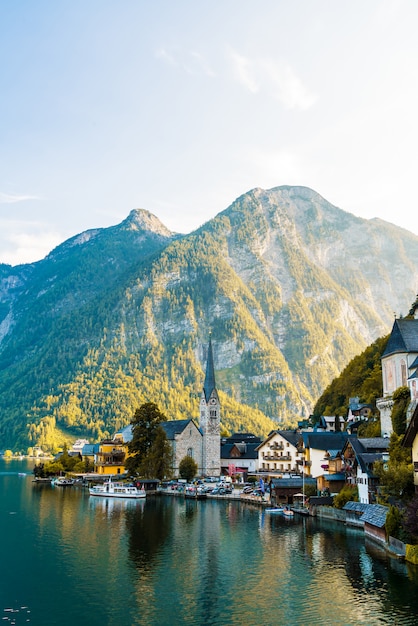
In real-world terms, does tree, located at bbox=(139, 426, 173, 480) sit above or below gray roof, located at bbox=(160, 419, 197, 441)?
below

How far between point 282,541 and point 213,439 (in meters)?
75.2

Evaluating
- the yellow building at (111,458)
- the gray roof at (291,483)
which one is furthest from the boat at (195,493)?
the yellow building at (111,458)

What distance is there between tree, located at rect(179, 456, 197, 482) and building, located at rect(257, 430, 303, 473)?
14638 millimetres

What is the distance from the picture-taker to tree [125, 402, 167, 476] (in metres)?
115

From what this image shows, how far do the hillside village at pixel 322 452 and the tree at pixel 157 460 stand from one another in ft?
28.2

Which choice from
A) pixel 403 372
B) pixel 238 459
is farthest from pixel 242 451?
pixel 403 372

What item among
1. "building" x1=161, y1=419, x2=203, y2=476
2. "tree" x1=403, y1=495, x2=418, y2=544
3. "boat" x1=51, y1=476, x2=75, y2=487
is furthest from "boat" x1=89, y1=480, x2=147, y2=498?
"tree" x1=403, y1=495, x2=418, y2=544

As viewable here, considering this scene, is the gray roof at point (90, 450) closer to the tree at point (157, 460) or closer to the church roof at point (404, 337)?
the tree at point (157, 460)

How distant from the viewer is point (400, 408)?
6562 centimetres

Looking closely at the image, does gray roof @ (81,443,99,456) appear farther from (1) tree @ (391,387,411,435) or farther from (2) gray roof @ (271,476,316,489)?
(1) tree @ (391,387,411,435)

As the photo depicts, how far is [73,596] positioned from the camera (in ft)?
126

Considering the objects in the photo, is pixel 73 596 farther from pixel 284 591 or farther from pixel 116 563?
pixel 284 591

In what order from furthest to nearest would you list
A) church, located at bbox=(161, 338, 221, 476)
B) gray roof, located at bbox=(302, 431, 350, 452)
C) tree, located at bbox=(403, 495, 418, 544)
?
church, located at bbox=(161, 338, 221, 476) < gray roof, located at bbox=(302, 431, 350, 452) < tree, located at bbox=(403, 495, 418, 544)

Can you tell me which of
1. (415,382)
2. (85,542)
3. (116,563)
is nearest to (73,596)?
(116,563)
